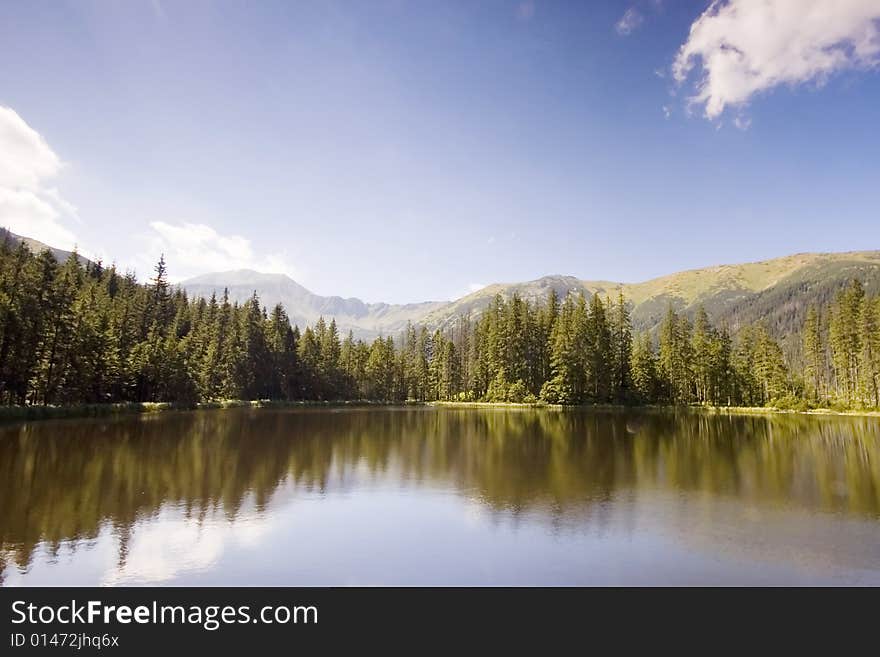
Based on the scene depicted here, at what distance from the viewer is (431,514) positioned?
64.6ft

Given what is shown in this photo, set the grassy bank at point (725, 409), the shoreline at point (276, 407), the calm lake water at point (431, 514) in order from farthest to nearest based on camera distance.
Answer: the grassy bank at point (725, 409), the shoreline at point (276, 407), the calm lake water at point (431, 514)

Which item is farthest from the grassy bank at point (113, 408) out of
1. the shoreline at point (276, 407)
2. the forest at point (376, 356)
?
the forest at point (376, 356)

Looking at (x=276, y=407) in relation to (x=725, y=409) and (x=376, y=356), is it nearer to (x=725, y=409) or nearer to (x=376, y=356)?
(x=376, y=356)

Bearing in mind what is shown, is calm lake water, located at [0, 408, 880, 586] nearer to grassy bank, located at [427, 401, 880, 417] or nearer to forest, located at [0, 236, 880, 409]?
forest, located at [0, 236, 880, 409]

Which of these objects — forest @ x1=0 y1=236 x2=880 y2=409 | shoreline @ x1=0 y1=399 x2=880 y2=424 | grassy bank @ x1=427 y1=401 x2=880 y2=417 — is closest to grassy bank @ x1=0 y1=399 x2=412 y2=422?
shoreline @ x1=0 y1=399 x2=880 y2=424

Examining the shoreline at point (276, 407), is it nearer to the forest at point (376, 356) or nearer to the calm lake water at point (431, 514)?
the forest at point (376, 356)

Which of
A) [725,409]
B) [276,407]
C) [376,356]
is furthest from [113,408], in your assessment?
[725,409]

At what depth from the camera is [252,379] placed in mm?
106312

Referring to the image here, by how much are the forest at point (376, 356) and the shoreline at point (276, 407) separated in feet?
6.42

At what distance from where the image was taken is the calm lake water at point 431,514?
44.5ft

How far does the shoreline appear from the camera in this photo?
5328cm

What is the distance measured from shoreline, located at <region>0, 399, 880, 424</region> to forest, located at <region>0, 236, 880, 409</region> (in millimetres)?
1957
